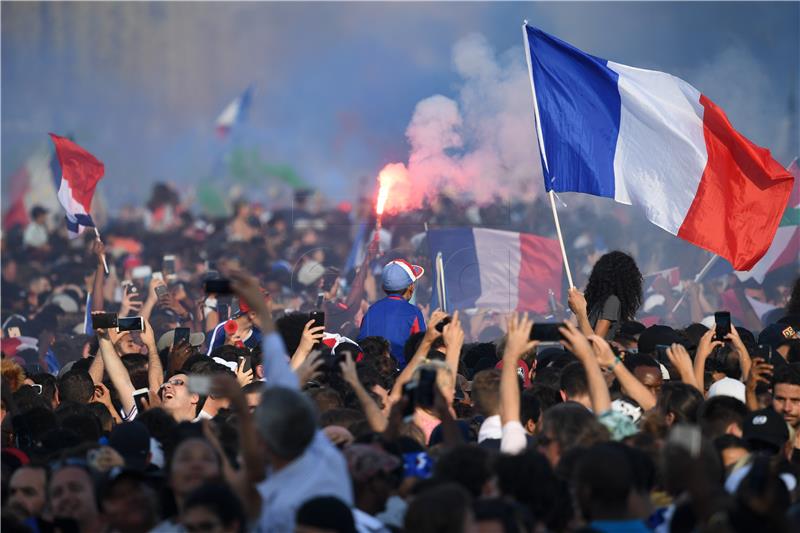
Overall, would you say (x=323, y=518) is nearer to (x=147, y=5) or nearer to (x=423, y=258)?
(x=423, y=258)

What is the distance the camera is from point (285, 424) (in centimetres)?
466

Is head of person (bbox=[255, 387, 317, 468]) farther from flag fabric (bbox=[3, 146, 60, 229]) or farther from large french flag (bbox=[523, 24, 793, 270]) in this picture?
flag fabric (bbox=[3, 146, 60, 229])

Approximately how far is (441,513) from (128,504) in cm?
124

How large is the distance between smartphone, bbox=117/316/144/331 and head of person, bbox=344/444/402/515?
328cm

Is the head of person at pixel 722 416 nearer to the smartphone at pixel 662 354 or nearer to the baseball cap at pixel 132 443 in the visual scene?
the smartphone at pixel 662 354

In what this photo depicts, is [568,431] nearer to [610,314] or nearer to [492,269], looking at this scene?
[610,314]

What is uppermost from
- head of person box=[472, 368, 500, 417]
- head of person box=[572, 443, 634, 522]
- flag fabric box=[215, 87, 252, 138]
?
flag fabric box=[215, 87, 252, 138]

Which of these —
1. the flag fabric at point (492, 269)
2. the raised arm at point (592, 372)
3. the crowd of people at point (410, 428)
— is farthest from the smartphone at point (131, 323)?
the flag fabric at point (492, 269)

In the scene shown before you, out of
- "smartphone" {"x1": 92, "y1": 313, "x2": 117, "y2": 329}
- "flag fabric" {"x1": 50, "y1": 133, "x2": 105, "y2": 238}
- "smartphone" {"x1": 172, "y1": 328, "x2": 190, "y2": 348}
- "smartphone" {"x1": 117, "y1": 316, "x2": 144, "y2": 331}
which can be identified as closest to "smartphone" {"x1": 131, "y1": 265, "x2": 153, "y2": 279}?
"flag fabric" {"x1": 50, "y1": 133, "x2": 105, "y2": 238}

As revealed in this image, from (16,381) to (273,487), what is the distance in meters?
→ 3.82

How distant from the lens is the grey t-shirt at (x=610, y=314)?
9133mm

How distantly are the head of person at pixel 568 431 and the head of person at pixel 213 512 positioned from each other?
138 centimetres

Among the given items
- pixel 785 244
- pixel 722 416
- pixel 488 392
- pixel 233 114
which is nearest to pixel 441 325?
pixel 488 392

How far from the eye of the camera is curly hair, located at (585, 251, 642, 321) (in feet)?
Answer: 30.7
